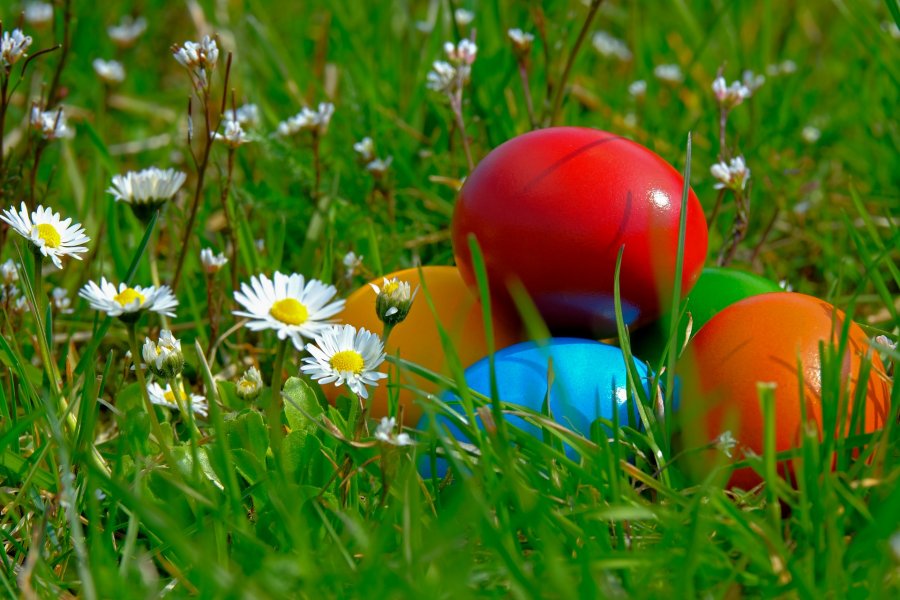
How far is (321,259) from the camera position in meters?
1.96

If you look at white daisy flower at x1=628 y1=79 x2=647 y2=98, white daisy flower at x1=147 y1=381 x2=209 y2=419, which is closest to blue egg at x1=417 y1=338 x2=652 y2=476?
white daisy flower at x1=147 y1=381 x2=209 y2=419

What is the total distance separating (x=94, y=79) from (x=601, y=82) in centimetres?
160

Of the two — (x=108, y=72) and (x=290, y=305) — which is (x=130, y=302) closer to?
(x=290, y=305)

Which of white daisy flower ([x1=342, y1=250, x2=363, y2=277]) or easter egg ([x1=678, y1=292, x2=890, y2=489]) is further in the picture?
white daisy flower ([x1=342, y1=250, x2=363, y2=277])

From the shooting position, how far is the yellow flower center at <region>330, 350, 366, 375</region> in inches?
49.6

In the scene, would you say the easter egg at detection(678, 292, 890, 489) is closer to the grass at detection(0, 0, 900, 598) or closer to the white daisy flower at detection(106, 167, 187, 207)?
the grass at detection(0, 0, 900, 598)

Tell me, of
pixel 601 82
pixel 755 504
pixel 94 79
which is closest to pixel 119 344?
pixel 755 504

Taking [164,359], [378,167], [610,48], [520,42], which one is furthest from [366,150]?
[610,48]

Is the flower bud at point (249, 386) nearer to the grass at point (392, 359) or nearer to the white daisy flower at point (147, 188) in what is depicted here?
the grass at point (392, 359)

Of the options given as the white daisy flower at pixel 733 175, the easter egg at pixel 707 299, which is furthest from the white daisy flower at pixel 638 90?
the easter egg at pixel 707 299

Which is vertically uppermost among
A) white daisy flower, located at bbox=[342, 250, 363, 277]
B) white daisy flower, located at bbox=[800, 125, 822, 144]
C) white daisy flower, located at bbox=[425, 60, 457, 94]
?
white daisy flower, located at bbox=[425, 60, 457, 94]

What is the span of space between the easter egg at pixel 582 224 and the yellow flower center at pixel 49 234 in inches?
22.9

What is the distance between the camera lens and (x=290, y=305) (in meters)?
1.23

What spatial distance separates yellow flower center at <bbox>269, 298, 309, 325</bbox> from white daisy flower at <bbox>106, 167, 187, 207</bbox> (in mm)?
352
